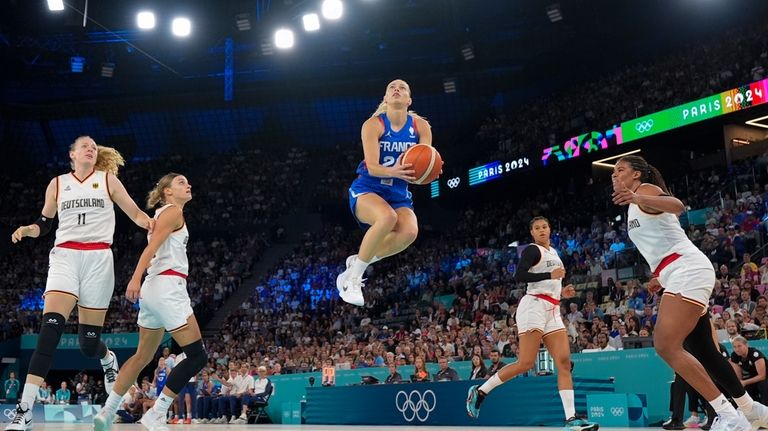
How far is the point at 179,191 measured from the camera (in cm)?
705

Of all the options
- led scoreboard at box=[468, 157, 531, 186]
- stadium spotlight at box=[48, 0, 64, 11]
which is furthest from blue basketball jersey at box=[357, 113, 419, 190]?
led scoreboard at box=[468, 157, 531, 186]

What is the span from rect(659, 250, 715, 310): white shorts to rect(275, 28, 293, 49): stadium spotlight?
1881cm

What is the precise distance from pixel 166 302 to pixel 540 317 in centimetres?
391

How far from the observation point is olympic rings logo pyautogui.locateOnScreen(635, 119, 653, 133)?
2214 centimetres

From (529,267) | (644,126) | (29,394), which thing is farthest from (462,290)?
(29,394)

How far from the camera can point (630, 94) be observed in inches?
988

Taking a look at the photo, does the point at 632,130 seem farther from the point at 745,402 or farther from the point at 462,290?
the point at 745,402

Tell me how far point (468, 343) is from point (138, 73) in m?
23.7

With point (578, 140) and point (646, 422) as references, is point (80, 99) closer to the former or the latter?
point (578, 140)

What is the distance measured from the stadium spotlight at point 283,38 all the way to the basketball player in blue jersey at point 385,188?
56.5 ft

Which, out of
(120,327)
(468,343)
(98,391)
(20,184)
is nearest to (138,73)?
(20,184)

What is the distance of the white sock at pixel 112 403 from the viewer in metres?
6.68

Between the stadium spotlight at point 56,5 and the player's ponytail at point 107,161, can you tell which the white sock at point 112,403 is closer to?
the player's ponytail at point 107,161

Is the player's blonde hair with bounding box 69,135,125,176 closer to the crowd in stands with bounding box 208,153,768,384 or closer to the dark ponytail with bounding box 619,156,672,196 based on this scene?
the dark ponytail with bounding box 619,156,672,196
